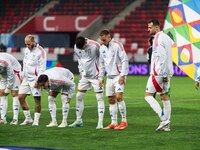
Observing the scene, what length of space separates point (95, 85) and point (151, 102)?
143 centimetres

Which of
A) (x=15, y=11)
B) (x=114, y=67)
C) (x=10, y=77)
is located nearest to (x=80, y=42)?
(x=114, y=67)

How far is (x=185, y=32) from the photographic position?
15.4 m

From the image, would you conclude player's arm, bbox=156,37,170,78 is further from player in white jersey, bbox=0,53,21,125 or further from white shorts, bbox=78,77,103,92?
player in white jersey, bbox=0,53,21,125

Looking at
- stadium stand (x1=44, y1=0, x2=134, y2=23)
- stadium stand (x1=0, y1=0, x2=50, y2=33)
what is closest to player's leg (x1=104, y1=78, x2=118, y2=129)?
stadium stand (x1=44, y1=0, x2=134, y2=23)

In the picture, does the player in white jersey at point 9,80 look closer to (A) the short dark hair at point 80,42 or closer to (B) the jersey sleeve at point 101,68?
(A) the short dark hair at point 80,42

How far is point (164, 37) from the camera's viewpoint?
41.7 feet

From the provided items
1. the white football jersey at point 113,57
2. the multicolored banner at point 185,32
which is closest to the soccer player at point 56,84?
the white football jersey at point 113,57

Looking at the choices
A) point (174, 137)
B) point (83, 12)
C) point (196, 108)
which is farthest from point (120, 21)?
point (174, 137)

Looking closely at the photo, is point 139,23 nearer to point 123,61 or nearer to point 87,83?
point 87,83

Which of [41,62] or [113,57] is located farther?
[41,62]

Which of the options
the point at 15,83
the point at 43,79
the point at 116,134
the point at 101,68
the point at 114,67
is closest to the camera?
the point at 116,134

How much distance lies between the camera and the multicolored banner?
15.0 meters

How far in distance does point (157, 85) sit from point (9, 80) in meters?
3.51

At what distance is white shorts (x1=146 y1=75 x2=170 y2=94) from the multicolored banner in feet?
6.31
